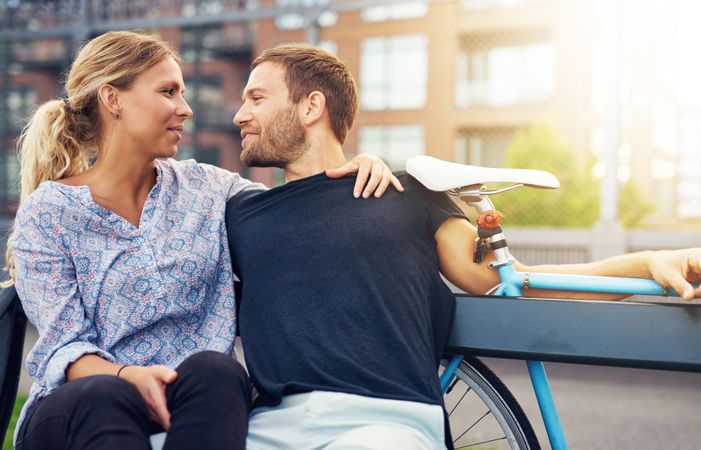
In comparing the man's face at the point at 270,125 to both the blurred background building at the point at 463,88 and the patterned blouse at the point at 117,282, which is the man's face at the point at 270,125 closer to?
the patterned blouse at the point at 117,282

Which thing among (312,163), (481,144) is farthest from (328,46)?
(312,163)

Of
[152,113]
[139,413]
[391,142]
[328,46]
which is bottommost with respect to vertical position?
[391,142]

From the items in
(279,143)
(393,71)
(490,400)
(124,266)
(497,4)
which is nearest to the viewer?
(124,266)

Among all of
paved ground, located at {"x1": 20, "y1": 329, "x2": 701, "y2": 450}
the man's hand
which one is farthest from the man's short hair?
paved ground, located at {"x1": 20, "y1": 329, "x2": 701, "y2": 450}

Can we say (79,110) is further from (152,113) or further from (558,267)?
(558,267)

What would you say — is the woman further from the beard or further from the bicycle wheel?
the bicycle wheel

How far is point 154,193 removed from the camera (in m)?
2.20

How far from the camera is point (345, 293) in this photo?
1.99 m

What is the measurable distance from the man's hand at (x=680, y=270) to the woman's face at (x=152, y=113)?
1.27 metres

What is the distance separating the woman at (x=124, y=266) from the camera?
5.87 feet

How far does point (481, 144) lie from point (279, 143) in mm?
21393

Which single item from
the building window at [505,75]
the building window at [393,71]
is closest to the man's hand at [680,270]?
the building window at [393,71]

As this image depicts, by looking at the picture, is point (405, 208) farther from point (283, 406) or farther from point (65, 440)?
point (65, 440)

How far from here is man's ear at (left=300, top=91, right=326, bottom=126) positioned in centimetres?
239
